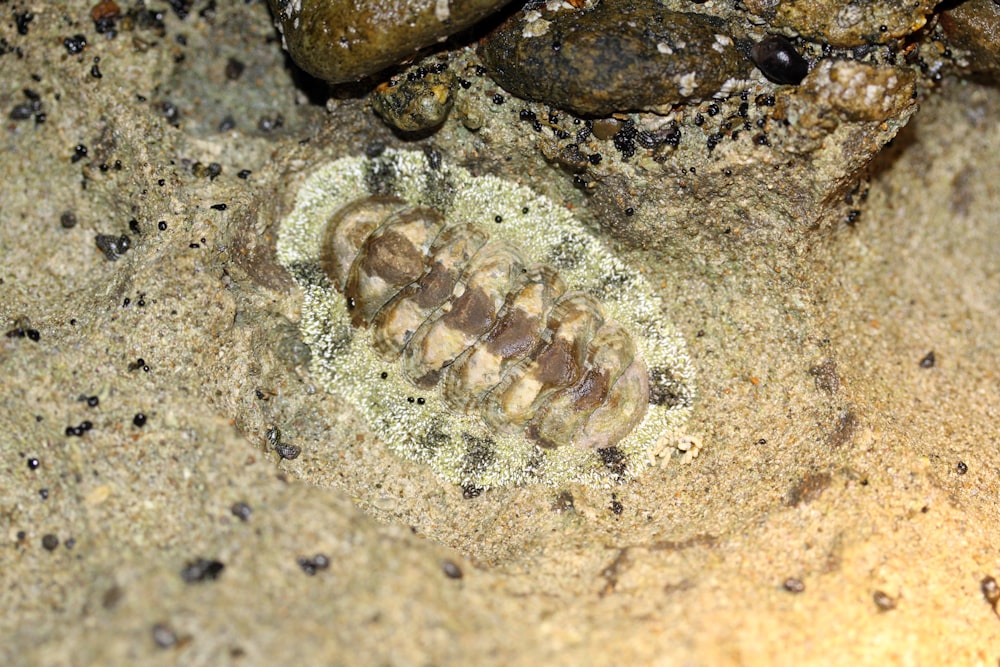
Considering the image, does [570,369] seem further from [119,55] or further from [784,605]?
[119,55]

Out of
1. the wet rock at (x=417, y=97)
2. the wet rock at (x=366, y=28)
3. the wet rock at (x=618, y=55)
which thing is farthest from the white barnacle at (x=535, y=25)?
the wet rock at (x=417, y=97)

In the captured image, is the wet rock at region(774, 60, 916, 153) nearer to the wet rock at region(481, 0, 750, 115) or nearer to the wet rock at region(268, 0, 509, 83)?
the wet rock at region(481, 0, 750, 115)

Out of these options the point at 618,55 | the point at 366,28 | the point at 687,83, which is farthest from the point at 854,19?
the point at 366,28

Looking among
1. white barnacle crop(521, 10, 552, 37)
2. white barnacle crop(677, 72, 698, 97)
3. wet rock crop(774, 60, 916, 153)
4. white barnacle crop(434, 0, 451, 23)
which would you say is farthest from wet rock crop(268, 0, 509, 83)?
wet rock crop(774, 60, 916, 153)

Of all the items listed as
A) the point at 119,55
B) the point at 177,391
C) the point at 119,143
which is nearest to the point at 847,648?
the point at 177,391

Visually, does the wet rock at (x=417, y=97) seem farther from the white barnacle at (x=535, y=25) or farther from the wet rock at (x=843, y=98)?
the wet rock at (x=843, y=98)

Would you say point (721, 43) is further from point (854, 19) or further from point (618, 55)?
point (854, 19)
